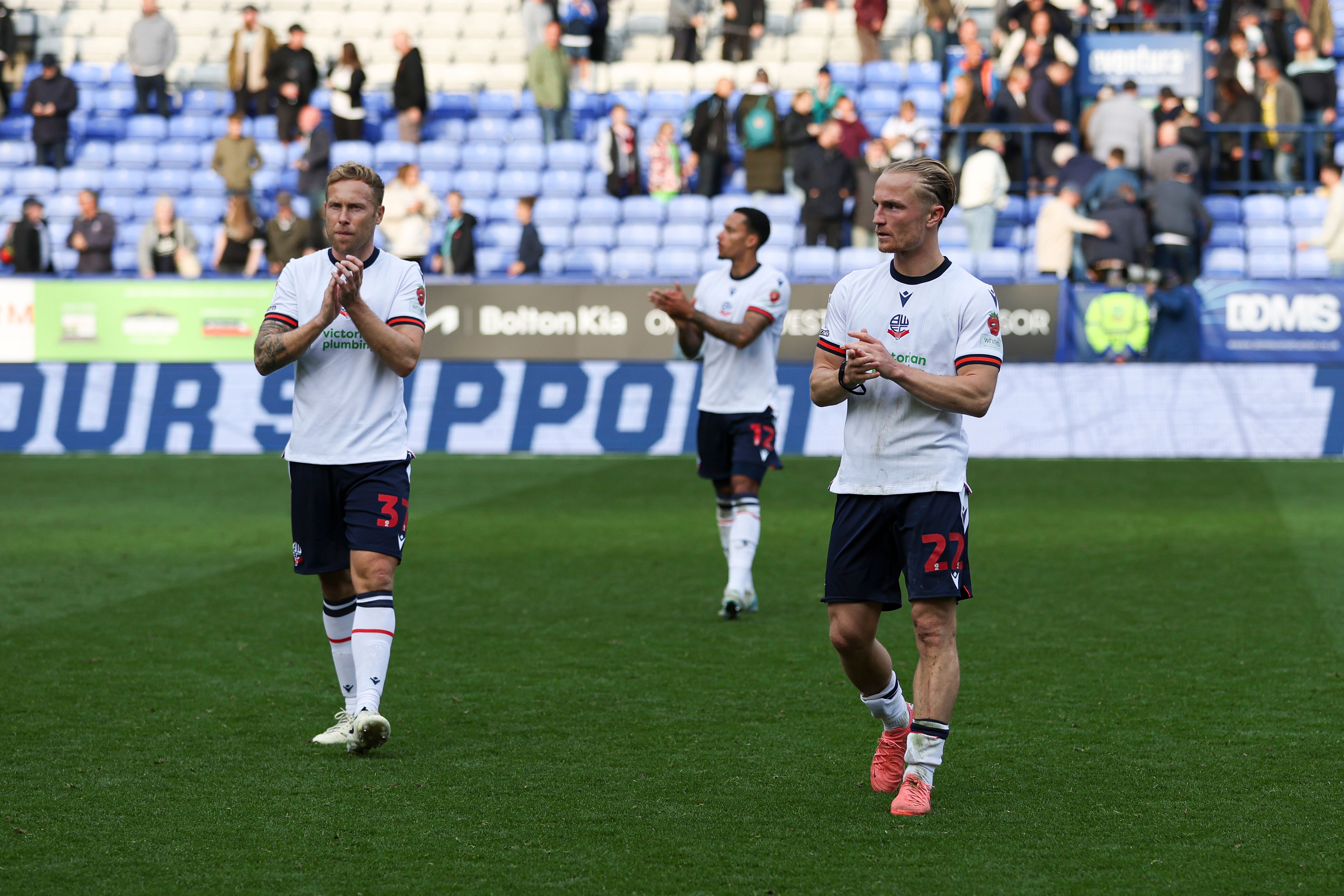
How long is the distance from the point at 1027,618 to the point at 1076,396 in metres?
9.33

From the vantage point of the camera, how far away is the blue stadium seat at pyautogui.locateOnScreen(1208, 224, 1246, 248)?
2205 cm

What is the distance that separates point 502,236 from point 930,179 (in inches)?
724

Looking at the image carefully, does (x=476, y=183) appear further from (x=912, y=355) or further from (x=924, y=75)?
(x=912, y=355)

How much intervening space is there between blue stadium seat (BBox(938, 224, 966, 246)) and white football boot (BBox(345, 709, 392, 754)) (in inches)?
657

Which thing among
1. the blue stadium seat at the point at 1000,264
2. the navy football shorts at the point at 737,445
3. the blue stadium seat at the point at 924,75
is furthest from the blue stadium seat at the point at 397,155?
the navy football shorts at the point at 737,445

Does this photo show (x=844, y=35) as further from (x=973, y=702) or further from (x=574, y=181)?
(x=973, y=702)

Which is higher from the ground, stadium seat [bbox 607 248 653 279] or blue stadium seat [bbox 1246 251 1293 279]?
blue stadium seat [bbox 1246 251 1293 279]

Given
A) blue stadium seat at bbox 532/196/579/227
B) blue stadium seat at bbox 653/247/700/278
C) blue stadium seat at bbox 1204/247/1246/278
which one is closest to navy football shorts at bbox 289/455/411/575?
blue stadium seat at bbox 653/247/700/278

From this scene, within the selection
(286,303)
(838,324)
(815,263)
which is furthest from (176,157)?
(838,324)

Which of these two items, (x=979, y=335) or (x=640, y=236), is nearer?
(x=979, y=335)

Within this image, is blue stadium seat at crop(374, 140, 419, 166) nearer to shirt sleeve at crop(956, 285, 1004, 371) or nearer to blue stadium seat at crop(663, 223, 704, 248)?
blue stadium seat at crop(663, 223, 704, 248)

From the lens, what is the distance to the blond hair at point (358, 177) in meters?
6.07

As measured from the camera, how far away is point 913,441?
5.33 meters

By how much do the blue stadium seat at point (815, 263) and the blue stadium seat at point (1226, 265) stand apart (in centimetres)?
489
